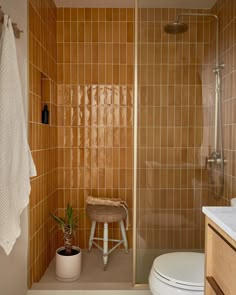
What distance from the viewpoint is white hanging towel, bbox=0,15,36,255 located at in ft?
4.87

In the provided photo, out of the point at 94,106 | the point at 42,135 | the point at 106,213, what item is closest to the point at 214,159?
the point at 106,213

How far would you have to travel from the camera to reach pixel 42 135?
245cm

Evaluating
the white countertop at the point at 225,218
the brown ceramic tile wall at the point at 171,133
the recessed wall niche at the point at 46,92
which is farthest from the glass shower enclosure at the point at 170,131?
the white countertop at the point at 225,218

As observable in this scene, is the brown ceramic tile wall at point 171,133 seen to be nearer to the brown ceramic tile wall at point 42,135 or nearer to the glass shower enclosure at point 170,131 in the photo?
the glass shower enclosure at point 170,131

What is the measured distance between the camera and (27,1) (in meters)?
2.06

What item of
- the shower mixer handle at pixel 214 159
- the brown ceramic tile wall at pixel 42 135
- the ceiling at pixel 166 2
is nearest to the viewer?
the brown ceramic tile wall at pixel 42 135

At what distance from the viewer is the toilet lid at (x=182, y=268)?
1.51 meters

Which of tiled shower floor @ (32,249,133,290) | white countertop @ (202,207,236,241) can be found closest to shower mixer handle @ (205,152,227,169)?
tiled shower floor @ (32,249,133,290)

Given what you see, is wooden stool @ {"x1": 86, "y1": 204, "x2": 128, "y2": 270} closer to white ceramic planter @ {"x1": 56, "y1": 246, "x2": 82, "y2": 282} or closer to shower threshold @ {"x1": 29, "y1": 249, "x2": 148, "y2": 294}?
shower threshold @ {"x1": 29, "y1": 249, "x2": 148, "y2": 294}

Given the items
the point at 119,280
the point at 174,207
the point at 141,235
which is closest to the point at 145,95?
the point at 174,207

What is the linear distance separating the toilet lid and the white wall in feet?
2.80

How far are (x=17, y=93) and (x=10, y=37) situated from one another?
28 centimetres

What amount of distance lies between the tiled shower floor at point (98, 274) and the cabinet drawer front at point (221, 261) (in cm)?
141

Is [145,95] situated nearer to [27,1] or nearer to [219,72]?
[219,72]
